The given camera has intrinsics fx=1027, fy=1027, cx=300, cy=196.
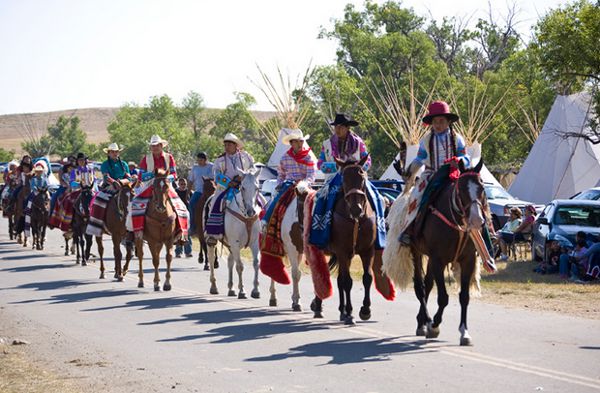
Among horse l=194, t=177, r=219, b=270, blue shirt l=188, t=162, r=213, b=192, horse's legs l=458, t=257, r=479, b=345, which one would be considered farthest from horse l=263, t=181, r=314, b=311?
blue shirt l=188, t=162, r=213, b=192

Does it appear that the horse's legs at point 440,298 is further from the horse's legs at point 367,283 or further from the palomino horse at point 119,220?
the palomino horse at point 119,220

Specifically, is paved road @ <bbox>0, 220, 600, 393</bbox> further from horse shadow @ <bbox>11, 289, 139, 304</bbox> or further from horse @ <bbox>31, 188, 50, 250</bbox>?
horse @ <bbox>31, 188, 50, 250</bbox>

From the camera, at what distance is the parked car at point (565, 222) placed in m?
22.0

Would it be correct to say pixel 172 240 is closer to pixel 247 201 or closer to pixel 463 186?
pixel 247 201

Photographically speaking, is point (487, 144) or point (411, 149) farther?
point (487, 144)

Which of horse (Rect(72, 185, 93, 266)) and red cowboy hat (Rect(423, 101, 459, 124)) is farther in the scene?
horse (Rect(72, 185, 93, 266))

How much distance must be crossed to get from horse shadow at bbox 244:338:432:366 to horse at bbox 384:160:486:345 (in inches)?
21.0

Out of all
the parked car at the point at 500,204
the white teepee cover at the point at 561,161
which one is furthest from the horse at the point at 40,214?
the white teepee cover at the point at 561,161

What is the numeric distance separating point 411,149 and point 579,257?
15999mm

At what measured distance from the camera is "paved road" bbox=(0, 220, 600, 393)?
32.2ft

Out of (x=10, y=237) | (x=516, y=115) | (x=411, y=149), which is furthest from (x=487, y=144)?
(x=10, y=237)

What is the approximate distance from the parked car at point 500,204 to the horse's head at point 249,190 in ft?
50.1

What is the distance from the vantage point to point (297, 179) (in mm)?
15852

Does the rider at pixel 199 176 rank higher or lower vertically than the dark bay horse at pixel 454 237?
higher
